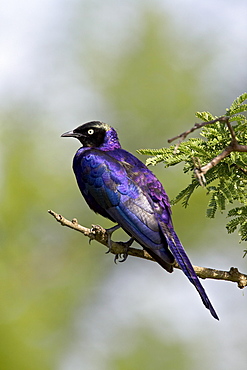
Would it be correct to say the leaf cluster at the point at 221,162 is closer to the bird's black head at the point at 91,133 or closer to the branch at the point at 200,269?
the branch at the point at 200,269

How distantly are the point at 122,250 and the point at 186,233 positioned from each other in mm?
8428

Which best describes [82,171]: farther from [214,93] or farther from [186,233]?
[214,93]

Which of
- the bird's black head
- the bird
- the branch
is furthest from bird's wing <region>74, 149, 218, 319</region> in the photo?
the bird's black head

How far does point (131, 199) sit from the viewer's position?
22.2 ft

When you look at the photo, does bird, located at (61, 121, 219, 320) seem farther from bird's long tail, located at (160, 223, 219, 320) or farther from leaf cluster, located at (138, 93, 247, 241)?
leaf cluster, located at (138, 93, 247, 241)

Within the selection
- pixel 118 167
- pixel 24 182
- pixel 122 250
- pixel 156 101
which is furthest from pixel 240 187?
pixel 156 101

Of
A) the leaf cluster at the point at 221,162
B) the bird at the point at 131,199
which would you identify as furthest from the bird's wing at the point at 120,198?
the leaf cluster at the point at 221,162

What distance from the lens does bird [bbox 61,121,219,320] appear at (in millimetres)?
6223

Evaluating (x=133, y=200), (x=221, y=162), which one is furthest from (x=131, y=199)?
(x=221, y=162)

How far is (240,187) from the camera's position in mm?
5609

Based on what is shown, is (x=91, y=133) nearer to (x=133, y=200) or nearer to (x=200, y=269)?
(x=133, y=200)

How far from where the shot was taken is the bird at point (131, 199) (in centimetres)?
622

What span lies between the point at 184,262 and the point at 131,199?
3.46 feet

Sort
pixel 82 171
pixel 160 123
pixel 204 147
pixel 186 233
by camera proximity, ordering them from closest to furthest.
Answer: pixel 204 147
pixel 82 171
pixel 186 233
pixel 160 123
